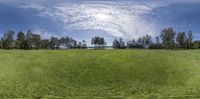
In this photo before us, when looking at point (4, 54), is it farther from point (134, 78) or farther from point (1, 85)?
point (134, 78)

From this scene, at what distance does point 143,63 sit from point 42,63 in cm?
2495

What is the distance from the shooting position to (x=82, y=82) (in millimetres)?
85000

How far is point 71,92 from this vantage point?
7900 centimetres

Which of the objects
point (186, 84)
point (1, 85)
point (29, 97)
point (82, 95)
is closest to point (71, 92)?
point (82, 95)

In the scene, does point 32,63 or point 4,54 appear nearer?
point 32,63

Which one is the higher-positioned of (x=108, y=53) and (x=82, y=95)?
(x=108, y=53)

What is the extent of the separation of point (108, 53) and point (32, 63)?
22787 mm

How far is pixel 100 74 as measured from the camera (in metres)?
89.7

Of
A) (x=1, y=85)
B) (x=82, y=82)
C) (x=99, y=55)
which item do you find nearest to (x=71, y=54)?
(x=99, y=55)

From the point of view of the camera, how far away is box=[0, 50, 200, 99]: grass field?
78.6 metres

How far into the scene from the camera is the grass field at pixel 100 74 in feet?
258

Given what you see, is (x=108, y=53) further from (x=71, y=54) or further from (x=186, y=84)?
(x=186, y=84)

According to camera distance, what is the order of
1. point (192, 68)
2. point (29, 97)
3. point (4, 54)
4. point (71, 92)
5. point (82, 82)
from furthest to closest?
1. point (4, 54)
2. point (192, 68)
3. point (82, 82)
4. point (71, 92)
5. point (29, 97)

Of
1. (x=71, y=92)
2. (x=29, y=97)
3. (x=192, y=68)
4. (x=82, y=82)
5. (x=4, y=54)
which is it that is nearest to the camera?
(x=29, y=97)
